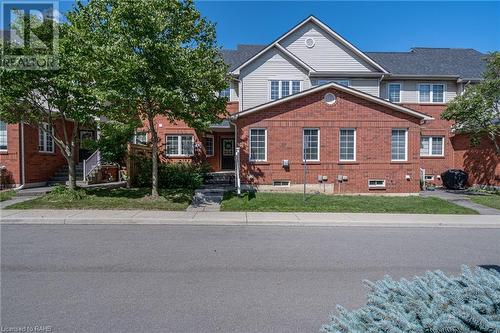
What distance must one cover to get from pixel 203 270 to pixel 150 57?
27.6 ft

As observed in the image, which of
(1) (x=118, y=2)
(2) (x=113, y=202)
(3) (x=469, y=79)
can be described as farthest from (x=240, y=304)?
(3) (x=469, y=79)

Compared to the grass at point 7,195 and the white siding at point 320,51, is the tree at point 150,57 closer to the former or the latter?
the grass at point 7,195

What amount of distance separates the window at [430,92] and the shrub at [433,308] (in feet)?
72.6

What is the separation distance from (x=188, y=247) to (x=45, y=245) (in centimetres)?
314

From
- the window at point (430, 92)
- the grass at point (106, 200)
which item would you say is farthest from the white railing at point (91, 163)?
the window at point (430, 92)

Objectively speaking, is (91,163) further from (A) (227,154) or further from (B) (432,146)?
(B) (432,146)

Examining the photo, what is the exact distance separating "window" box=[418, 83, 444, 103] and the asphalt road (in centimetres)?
1488

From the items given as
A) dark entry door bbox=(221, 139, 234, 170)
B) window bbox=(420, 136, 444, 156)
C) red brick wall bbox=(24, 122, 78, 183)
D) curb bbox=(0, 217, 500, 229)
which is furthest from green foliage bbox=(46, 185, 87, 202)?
window bbox=(420, 136, 444, 156)

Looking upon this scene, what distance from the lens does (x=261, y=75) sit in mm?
19750

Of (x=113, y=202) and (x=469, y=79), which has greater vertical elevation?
(x=469, y=79)

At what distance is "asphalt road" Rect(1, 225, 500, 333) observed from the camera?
12.2 ft

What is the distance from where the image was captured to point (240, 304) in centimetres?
409

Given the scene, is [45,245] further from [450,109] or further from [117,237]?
[450,109]

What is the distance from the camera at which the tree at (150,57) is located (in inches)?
415
